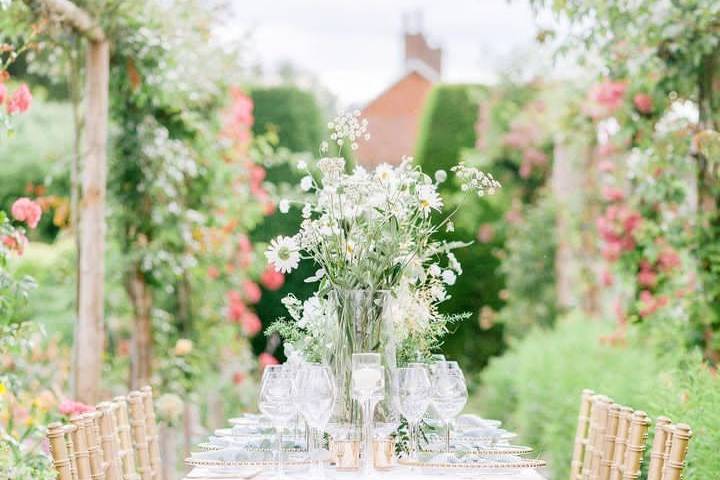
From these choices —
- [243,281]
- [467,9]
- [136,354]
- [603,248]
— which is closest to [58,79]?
[136,354]

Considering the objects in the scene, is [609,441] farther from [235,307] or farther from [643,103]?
[235,307]

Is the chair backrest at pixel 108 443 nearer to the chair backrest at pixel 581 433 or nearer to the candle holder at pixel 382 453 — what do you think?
the candle holder at pixel 382 453

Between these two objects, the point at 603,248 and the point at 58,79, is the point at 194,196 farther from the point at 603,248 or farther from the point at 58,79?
the point at 603,248

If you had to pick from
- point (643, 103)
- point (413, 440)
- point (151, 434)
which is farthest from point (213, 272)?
point (413, 440)

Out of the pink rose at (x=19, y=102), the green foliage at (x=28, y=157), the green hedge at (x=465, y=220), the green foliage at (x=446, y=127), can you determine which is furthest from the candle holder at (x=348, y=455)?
the green foliage at (x=28, y=157)

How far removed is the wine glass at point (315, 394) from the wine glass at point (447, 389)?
325 mm

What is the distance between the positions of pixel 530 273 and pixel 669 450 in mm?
7187

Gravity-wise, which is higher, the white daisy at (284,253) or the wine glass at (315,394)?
the white daisy at (284,253)

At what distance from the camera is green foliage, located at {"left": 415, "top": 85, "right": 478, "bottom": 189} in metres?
10.2

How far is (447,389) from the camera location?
2.96 metres

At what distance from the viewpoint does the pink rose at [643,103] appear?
5285 mm

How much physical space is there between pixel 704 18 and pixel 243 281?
12.0 feet

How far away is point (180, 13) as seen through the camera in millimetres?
5285

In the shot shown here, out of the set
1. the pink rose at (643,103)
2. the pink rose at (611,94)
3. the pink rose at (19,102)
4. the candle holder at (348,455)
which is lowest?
the candle holder at (348,455)
